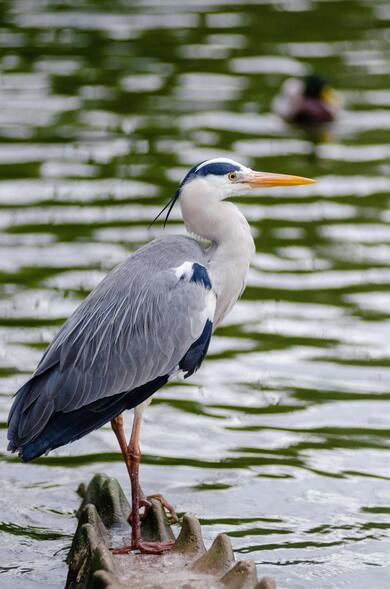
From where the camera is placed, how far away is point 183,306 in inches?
305

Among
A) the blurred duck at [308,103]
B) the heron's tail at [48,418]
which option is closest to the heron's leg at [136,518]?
the heron's tail at [48,418]

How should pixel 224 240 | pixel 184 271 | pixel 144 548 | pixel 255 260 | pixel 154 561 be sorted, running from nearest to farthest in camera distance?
pixel 154 561 → pixel 144 548 → pixel 184 271 → pixel 224 240 → pixel 255 260

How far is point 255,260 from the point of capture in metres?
12.8

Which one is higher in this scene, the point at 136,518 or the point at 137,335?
the point at 137,335

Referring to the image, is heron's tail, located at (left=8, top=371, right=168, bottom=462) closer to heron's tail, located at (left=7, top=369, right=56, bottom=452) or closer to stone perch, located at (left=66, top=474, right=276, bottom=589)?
heron's tail, located at (left=7, top=369, right=56, bottom=452)

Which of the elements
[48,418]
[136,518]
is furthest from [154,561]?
[48,418]

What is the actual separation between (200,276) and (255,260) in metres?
5.04

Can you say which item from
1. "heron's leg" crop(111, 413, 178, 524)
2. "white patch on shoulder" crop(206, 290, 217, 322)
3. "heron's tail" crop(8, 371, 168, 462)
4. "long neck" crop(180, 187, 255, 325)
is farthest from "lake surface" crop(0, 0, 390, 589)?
"long neck" crop(180, 187, 255, 325)

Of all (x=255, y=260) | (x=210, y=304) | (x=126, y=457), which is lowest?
Answer: (x=255, y=260)

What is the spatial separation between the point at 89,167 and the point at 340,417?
609 centimetres

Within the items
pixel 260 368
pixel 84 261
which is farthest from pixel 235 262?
pixel 84 261

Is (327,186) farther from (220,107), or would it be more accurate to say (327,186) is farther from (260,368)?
(260,368)

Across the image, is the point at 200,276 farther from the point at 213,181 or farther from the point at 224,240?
the point at 213,181

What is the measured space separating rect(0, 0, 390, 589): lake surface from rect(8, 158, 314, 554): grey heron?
0.83 m
